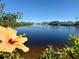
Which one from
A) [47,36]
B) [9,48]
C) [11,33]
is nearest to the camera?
[9,48]

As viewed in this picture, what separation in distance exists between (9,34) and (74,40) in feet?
4.22

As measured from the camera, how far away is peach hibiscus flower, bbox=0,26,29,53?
0.79 metres

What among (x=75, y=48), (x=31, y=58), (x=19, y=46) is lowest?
(x=31, y=58)

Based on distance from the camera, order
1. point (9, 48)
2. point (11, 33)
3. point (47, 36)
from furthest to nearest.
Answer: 1. point (47, 36)
2. point (11, 33)
3. point (9, 48)

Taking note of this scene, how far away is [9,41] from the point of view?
86 cm

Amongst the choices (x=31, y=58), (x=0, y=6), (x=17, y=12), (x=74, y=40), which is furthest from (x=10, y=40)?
(x=17, y=12)

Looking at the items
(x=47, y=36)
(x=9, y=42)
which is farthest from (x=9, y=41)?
(x=47, y=36)

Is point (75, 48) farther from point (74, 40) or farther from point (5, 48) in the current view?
point (5, 48)

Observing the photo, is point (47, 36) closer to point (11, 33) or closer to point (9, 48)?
point (11, 33)

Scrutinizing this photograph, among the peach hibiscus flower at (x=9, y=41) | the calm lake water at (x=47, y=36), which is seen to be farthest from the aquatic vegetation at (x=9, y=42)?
the calm lake water at (x=47, y=36)

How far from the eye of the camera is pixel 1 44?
79 centimetres

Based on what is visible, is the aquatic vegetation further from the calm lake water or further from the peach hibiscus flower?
the calm lake water

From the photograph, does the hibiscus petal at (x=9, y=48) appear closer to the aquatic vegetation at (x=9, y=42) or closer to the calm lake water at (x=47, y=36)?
the aquatic vegetation at (x=9, y=42)

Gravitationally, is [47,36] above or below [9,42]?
below
